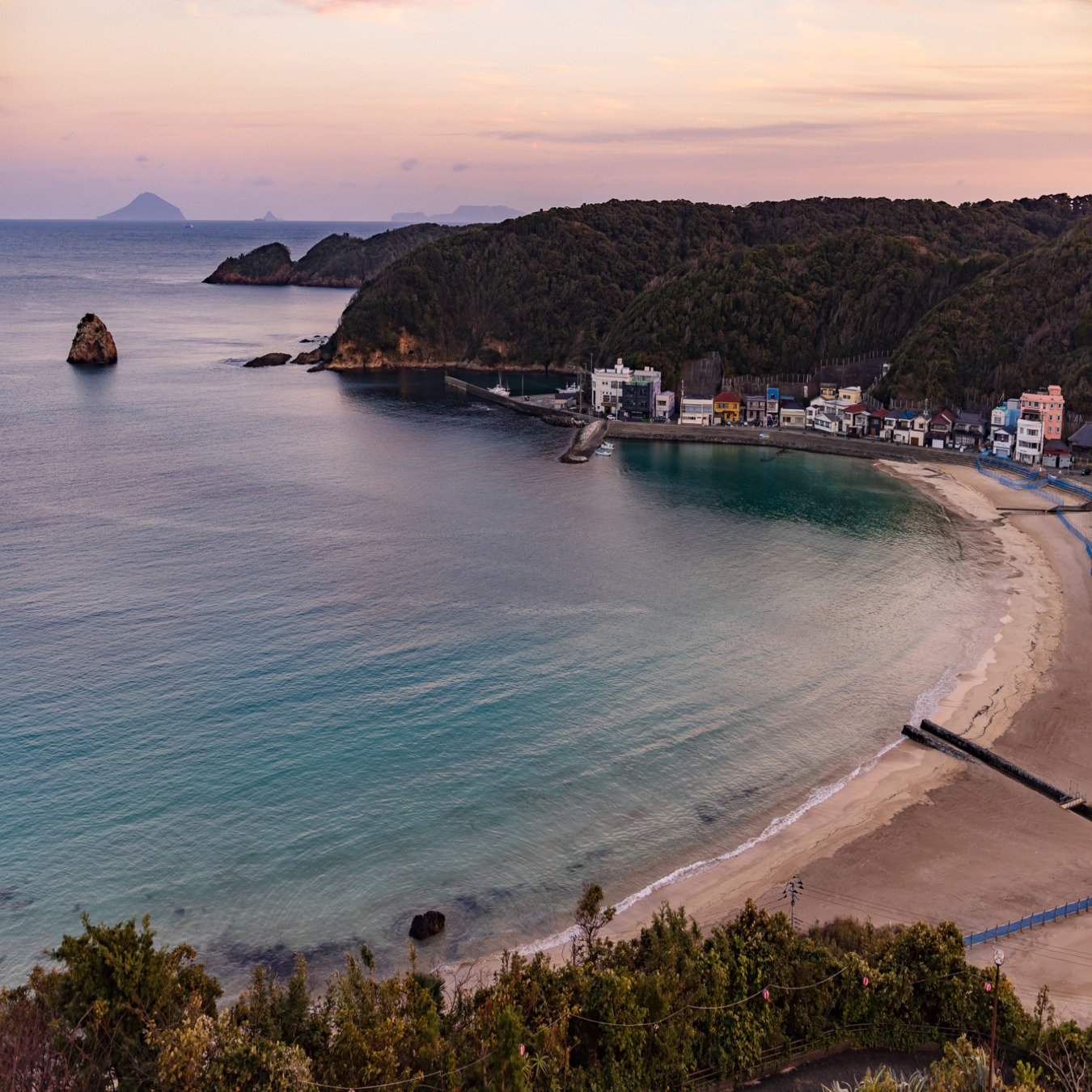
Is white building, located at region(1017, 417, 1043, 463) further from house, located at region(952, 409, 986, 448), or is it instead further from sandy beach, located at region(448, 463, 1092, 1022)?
sandy beach, located at region(448, 463, 1092, 1022)

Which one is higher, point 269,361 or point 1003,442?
point 269,361

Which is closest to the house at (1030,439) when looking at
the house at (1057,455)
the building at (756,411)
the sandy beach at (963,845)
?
the house at (1057,455)

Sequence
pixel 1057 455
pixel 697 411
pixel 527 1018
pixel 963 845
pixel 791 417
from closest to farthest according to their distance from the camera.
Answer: pixel 527 1018, pixel 963 845, pixel 1057 455, pixel 791 417, pixel 697 411

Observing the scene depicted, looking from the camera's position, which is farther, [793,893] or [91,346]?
[91,346]

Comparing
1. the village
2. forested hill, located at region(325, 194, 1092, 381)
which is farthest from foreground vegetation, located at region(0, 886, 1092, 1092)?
forested hill, located at region(325, 194, 1092, 381)

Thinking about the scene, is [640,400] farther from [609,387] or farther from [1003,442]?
[1003,442]

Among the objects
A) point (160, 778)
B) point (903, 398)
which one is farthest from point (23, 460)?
point (903, 398)

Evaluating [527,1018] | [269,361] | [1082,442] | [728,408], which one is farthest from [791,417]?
[527,1018]
